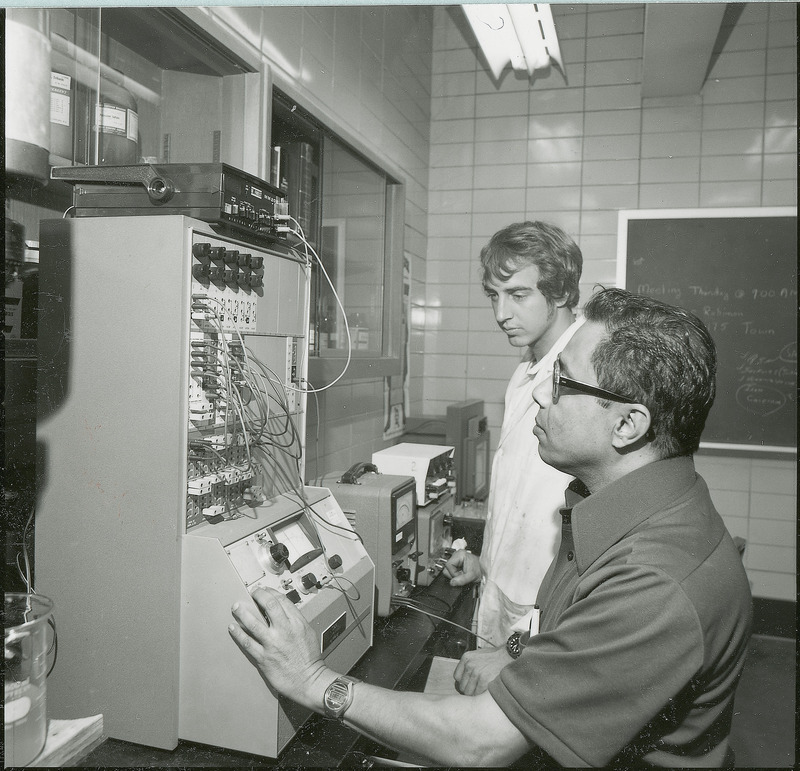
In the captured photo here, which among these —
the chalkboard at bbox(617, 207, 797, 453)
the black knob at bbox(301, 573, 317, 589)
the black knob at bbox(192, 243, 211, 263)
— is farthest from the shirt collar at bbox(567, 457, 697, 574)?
the chalkboard at bbox(617, 207, 797, 453)

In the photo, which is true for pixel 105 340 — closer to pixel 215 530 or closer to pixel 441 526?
pixel 215 530

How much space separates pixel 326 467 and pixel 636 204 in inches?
108

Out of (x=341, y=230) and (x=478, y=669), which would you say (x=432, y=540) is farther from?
(x=341, y=230)

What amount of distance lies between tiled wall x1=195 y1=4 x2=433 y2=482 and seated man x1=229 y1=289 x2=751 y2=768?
1.37 m

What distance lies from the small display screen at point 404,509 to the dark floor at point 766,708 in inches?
74.6

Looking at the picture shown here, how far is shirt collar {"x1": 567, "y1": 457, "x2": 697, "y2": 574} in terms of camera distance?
1.08 metres

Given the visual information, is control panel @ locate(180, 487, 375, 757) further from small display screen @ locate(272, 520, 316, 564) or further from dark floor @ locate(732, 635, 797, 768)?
dark floor @ locate(732, 635, 797, 768)

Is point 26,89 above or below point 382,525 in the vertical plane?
above

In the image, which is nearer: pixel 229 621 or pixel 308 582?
pixel 229 621

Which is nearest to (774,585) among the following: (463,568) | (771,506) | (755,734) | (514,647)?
(771,506)

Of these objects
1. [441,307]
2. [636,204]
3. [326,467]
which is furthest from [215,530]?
[636,204]

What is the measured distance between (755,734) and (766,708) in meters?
0.28

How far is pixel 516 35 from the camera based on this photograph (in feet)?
11.5

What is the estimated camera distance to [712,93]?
4047 mm
